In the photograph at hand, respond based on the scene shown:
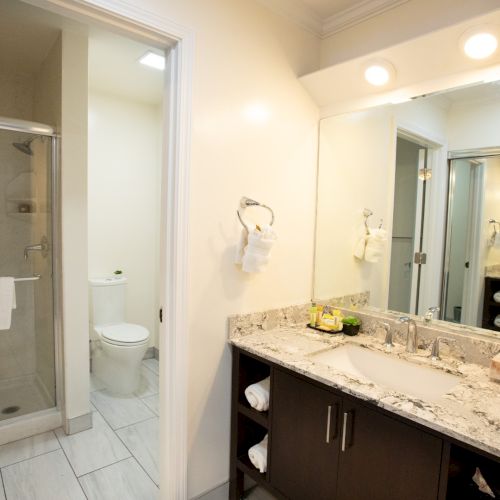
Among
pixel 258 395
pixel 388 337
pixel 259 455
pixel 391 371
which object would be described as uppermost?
pixel 388 337

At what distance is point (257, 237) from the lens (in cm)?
157

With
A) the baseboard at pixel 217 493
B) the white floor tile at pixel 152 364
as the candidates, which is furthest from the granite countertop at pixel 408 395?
the white floor tile at pixel 152 364

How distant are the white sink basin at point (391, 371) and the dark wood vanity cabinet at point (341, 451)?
0.17 meters

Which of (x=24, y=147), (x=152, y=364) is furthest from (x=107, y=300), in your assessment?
(x=24, y=147)

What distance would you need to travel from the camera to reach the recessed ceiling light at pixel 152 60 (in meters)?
2.35

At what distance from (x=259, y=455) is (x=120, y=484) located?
0.78 m

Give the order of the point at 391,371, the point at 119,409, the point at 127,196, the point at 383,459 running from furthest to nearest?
the point at 127,196, the point at 119,409, the point at 391,371, the point at 383,459

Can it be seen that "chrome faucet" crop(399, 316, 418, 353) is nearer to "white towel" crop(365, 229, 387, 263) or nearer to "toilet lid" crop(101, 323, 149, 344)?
"white towel" crop(365, 229, 387, 263)

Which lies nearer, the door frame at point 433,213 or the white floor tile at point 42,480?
the door frame at point 433,213

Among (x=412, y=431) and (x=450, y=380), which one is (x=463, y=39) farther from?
(x=412, y=431)

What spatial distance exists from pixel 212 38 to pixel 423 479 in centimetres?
176

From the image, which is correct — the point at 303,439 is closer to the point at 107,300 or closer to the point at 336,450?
the point at 336,450

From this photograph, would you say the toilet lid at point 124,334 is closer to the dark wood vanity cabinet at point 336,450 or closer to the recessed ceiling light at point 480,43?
the dark wood vanity cabinet at point 336,450

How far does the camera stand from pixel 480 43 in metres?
1.34
